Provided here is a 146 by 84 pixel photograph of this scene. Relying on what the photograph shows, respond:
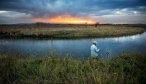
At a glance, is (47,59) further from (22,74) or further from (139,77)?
(139,77)

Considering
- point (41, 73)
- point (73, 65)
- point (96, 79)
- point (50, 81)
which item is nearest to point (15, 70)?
point (41, 73)

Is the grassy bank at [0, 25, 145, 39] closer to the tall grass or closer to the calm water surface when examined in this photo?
the tall grass

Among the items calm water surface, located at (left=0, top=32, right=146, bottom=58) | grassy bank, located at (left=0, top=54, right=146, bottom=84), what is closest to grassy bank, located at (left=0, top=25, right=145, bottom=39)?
calm water surface, located at (left=0, top=32, right=146, bottom=58)

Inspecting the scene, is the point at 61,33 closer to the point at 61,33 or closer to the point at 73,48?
the point at 61,33

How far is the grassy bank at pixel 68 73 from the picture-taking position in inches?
270

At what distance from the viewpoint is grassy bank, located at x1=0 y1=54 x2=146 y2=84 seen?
22.5 feet

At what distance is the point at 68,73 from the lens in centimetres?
808

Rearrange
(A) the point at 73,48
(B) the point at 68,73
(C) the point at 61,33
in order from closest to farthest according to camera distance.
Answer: (B) the point at 68,73 → (A) the point at 73,48 → (C) the point at 61,33

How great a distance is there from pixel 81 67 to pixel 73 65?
418 mm

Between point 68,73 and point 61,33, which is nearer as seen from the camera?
point 68,73

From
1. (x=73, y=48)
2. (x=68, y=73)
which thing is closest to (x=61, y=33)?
(x=73, y=48)

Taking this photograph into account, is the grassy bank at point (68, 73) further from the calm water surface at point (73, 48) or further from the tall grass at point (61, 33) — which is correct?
the tall grass at point (61, 33)

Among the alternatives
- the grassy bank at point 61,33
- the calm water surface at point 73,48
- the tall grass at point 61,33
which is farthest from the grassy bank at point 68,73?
the tall grass at point 61,33

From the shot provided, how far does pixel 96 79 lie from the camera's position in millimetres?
6555
